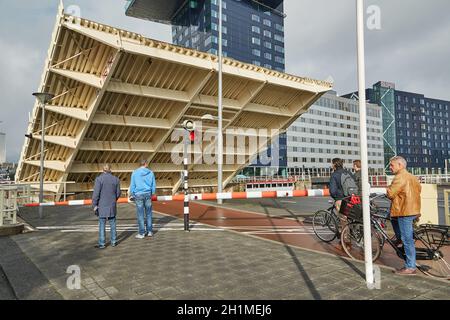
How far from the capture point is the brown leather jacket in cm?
447

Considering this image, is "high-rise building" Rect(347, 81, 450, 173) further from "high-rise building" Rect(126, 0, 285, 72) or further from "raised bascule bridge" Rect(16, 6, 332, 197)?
"raised bascule bridge" Rect(16, 6, 332, 197)

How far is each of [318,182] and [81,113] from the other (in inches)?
2034

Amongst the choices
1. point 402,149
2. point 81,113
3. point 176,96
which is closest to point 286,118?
point 176,96

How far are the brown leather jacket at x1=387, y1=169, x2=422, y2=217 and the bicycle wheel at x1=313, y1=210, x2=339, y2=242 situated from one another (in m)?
2.43

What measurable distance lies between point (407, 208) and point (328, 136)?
89.1m

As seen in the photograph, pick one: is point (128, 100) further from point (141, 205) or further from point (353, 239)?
point (353, 239)

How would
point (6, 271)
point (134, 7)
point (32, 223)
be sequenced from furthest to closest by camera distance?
point (134, 7) < point (32, 223) < point (6, 271)

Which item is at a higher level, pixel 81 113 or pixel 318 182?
pixel 81 113

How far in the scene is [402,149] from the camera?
10650 cm

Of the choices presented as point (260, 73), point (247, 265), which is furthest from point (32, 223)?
point (260, 73)

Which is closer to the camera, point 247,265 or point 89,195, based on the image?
point 247,265
